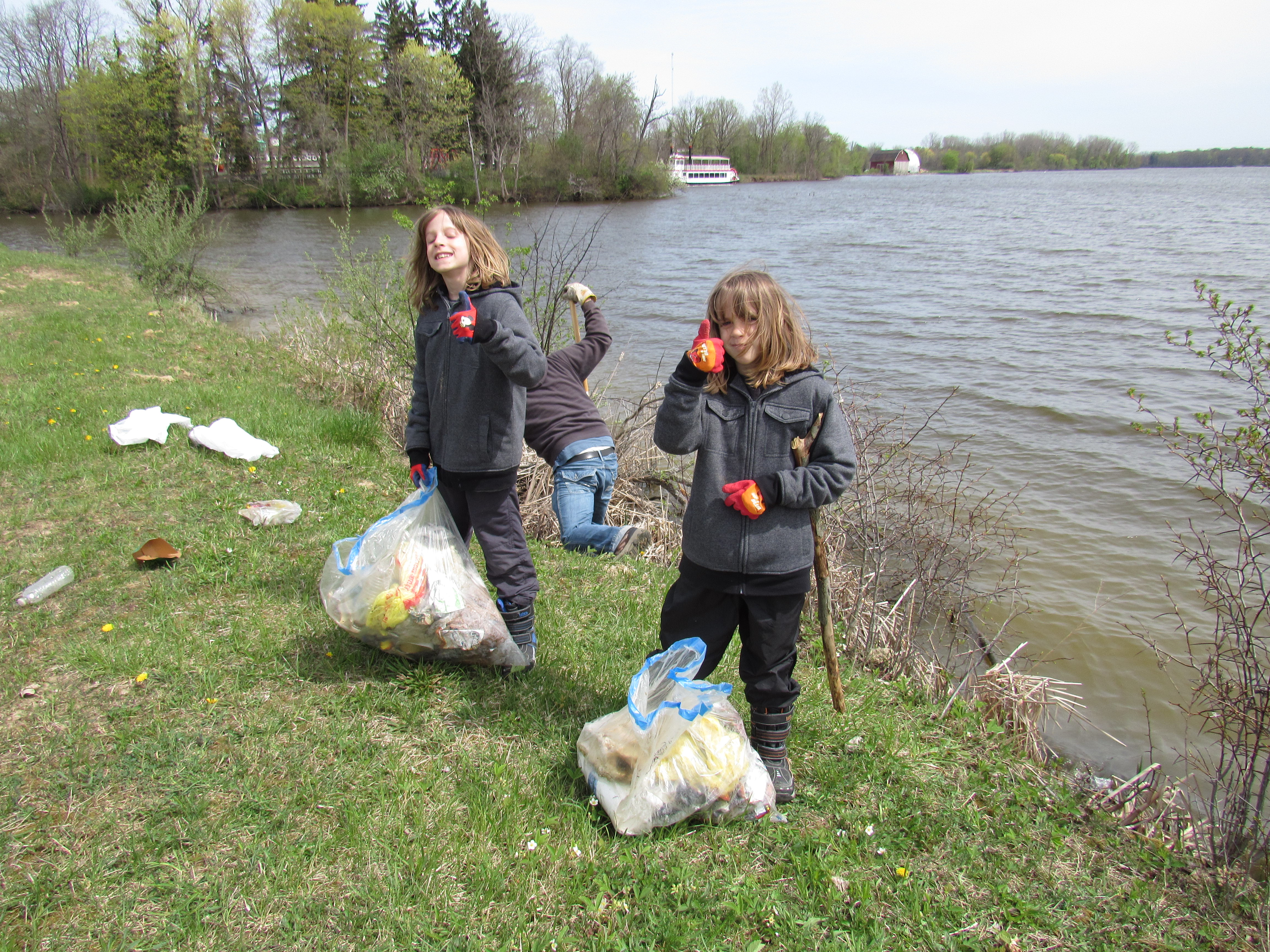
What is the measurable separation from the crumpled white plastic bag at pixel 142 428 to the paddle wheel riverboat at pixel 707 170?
204ft

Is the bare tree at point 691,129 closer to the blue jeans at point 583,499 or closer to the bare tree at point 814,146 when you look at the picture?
the bare tree at point 814,146

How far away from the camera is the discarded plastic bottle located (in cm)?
340

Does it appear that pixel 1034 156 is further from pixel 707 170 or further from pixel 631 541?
pixel 631 541

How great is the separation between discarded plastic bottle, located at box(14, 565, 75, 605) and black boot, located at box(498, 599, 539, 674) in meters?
2.05

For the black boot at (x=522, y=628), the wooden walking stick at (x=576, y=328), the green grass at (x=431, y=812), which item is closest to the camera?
the green grass at (x=431, y=812)

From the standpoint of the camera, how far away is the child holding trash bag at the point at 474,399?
2.95 m

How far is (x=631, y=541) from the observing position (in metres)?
4.55

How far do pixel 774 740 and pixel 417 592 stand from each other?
137cm

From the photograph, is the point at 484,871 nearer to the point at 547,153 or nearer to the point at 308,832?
the point at 308,832

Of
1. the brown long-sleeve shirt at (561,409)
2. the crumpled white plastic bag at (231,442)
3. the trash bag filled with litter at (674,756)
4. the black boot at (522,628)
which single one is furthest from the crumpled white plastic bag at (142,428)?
the trash bag filled with litter at (674,756)

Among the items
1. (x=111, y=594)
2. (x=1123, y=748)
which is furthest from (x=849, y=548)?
(x=111, y=594)

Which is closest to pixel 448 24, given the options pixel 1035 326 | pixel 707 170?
pixel 707 170

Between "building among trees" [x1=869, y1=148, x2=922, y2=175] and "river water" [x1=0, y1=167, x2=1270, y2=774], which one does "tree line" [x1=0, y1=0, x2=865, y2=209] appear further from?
"building among trees" [x1=869, y1=148, x2=922, y2=175]

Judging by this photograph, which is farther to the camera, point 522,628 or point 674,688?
point 522,628
